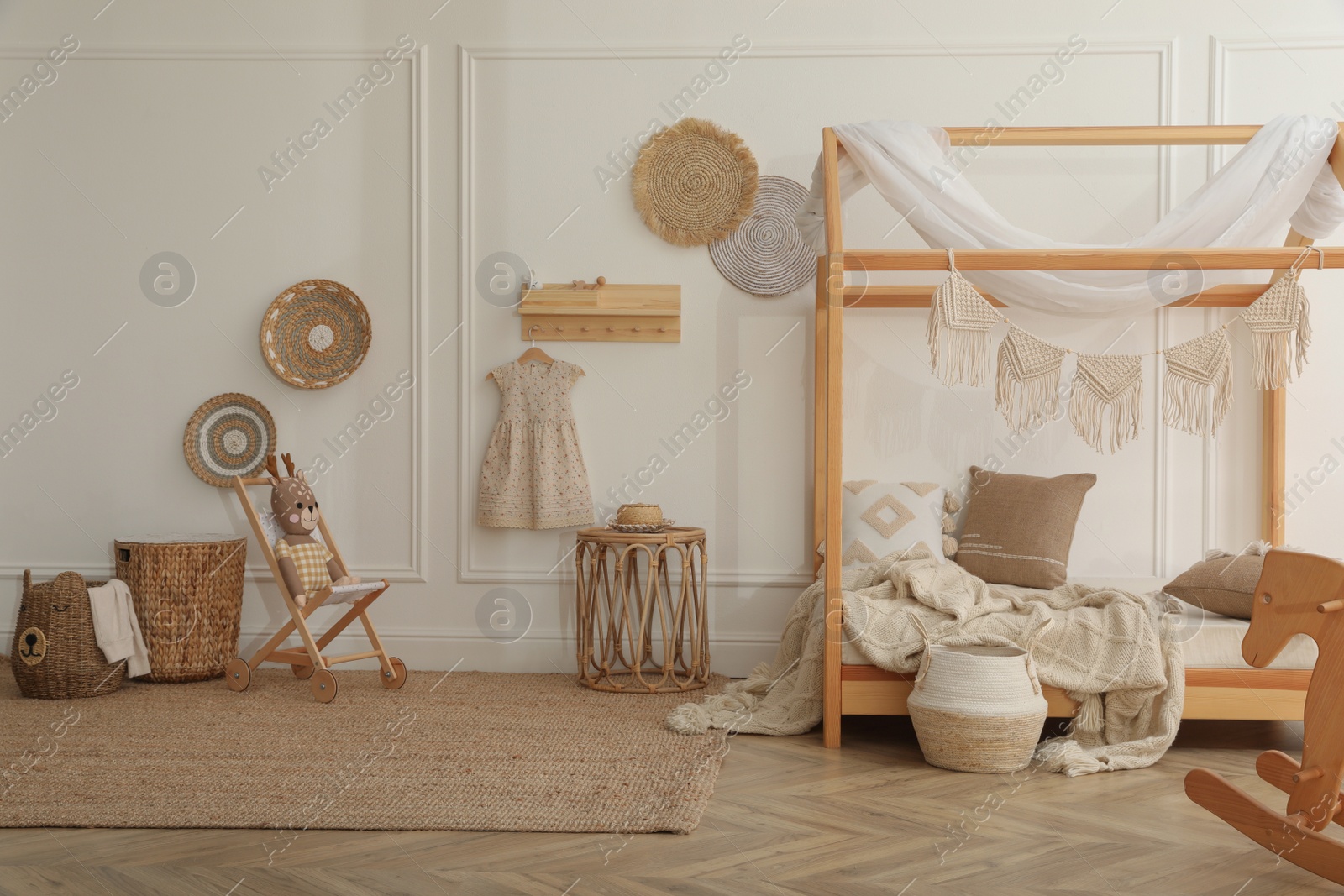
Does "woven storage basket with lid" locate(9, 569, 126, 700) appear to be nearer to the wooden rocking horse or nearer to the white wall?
the white wall

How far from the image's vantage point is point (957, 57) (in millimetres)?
4035

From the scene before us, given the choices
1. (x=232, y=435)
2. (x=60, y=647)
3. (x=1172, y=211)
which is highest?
(x=1172, y=211)

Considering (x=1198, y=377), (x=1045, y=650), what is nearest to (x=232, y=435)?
(x=1045, y=650)

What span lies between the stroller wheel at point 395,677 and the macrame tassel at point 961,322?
7.23 ft

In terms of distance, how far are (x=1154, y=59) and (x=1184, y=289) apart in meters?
1.12

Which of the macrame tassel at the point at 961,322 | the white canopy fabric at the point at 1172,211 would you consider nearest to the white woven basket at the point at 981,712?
the macrame tassel at the point at 961,322

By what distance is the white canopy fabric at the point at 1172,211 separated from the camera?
3.07 meters

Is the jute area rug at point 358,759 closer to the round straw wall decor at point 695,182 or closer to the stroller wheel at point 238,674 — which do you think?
the stroller wheel at point 238,674

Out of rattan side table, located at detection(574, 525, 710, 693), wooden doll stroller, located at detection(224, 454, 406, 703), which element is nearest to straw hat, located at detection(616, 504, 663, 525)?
rattan side table, located at detection(574, 525, 710, 693)

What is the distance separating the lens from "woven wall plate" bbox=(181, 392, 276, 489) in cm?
419

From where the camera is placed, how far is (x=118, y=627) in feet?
12.1

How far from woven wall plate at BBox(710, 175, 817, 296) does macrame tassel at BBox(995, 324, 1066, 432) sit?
123 centimetres

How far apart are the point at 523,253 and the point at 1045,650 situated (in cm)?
246

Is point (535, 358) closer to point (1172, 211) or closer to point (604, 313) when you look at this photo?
point (604, 313)
